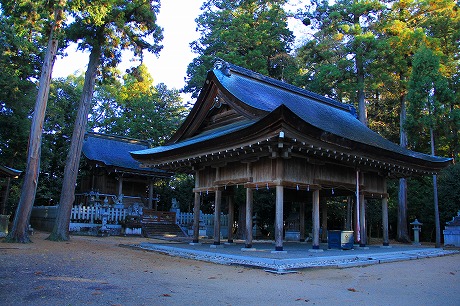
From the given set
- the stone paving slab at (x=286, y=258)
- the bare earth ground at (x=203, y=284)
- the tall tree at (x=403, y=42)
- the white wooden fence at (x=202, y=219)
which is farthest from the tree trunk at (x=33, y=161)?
Answer: the tall tree at (x=403, y=42)

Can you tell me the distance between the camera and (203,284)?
7.29 meters

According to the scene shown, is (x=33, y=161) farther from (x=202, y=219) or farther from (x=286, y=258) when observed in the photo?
(x=202, y=219)

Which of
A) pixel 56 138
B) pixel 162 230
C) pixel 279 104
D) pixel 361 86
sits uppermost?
pixel 361 86

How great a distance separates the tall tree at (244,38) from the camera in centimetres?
2891

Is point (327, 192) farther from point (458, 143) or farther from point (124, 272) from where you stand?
Result: point (124, 272)

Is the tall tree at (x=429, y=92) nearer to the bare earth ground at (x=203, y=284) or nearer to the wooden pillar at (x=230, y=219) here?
the wooden pillar at (x=230, y=219)

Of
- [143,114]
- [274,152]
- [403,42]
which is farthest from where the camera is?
[143,114]

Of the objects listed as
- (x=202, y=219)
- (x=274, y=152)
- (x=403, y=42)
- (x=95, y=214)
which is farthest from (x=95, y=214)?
(x=403, y=42)

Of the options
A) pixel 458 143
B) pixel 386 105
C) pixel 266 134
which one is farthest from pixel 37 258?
pixel 386 105

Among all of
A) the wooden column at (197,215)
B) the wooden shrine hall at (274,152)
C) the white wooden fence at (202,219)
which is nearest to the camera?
the wooden shrine hall at (274,152)

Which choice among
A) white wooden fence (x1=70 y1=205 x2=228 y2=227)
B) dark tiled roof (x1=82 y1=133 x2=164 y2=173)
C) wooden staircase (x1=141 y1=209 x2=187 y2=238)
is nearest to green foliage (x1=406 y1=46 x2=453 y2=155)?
white wooden fence (x1=70 y1=205 x2=228 y2=227)

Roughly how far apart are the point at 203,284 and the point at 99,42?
14.0 m

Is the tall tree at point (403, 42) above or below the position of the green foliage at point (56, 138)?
above

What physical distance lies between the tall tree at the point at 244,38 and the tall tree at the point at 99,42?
9805 millimetres
